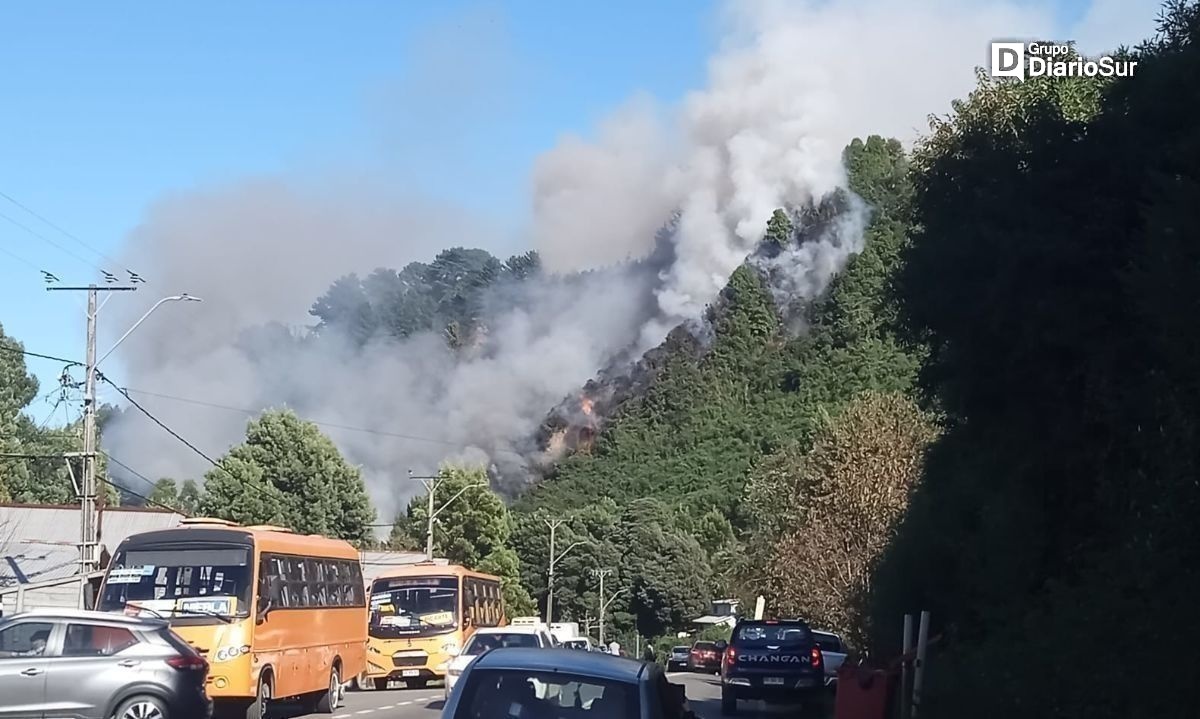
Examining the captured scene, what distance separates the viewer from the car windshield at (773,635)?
27219 mm

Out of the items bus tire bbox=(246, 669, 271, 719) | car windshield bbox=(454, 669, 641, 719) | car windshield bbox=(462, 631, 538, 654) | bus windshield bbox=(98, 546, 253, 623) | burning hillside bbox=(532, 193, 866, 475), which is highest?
burning hillside bbox=(532, 193, 866, 475)

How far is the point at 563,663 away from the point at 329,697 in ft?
54.7

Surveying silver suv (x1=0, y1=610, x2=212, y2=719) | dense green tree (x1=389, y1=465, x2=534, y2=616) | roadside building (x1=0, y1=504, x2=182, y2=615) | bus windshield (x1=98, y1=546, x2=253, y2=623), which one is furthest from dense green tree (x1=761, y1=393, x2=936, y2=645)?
dense green tree (x1=389, y1=465, x2=534, y2=616)

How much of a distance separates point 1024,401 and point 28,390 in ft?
250

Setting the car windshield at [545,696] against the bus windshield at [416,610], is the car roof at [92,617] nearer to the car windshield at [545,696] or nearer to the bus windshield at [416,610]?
the car windshield at [545,696]

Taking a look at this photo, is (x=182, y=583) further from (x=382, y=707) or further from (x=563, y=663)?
(x=563, y=663)

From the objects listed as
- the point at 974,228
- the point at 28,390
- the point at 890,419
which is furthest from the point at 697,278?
the point at 974,228

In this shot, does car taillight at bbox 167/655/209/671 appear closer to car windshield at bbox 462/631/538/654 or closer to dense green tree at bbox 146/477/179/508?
car windshield at bbox 462/631/538/654

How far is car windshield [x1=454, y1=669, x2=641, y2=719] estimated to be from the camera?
28.7 ft

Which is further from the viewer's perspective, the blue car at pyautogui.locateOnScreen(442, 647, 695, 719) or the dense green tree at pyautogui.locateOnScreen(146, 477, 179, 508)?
the dense green tree at pyautogui.locateOnScreen(146, 477, 179, 508)

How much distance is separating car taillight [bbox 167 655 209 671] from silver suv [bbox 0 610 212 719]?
0.01 metres

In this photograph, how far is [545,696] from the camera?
8.84 metres

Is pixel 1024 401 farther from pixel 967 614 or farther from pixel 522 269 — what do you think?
pixel 522 269

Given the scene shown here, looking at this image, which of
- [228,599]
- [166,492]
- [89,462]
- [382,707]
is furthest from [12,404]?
[228,599]
